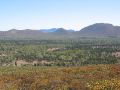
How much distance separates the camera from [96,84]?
2889 centimetres

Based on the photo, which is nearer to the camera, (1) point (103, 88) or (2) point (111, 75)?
(1) point (103, 88)

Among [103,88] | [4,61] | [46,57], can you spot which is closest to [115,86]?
[103,88]

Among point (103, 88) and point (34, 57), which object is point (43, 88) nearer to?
point (103, 88)

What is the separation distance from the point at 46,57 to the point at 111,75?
2964 inches

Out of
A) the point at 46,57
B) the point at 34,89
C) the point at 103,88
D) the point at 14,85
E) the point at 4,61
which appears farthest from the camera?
the point at 46,57

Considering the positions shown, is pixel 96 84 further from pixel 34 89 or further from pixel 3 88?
pixel 3 88

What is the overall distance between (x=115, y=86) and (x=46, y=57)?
8324 cm

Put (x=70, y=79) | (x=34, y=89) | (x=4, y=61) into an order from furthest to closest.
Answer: (x=4, y=61)
(x=70, y=79)
(x=34, y=89)

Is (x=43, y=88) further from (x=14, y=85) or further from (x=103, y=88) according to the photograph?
(x=103, y=88)

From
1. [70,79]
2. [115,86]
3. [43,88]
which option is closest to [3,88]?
Result: [43,88]

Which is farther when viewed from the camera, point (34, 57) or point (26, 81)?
point (34, 57)

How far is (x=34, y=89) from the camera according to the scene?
2864 centimetres

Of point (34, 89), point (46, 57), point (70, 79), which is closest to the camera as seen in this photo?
point (34, 89)

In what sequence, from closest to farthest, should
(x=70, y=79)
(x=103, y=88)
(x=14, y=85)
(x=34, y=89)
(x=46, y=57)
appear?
(x=103, y=88), (x=34, y=89), (x=14, y=85), (x=70, y=79), (x=46, y=57)
